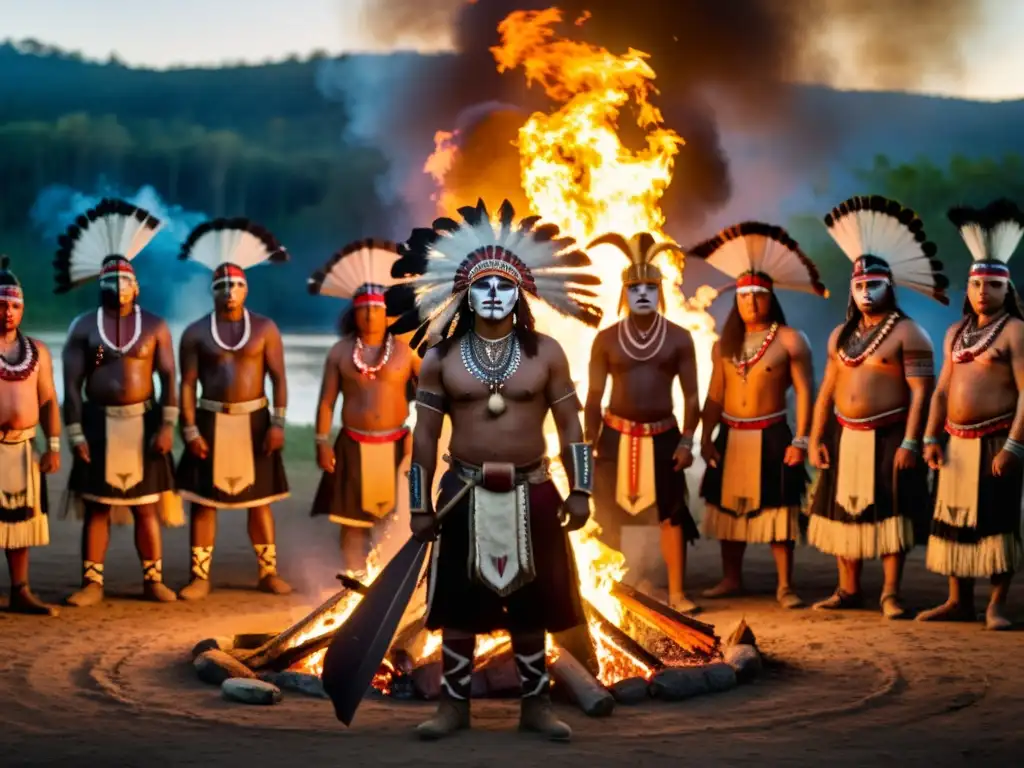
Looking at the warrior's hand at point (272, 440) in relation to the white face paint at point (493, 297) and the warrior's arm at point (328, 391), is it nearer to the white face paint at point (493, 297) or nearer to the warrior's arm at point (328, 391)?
the warrior's arm at point (328, 391)

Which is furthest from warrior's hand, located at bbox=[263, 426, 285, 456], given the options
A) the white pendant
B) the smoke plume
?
the smoke plume

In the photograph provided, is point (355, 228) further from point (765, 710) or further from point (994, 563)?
point (765, 710)

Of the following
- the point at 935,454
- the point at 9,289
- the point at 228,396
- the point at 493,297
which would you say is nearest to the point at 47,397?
the point at 9,289

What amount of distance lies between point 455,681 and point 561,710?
1.97 ft

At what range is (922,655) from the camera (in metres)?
7.18

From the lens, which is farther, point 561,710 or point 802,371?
point 802,371

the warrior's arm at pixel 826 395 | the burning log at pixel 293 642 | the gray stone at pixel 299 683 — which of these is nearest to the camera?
the gray stone at pixel 299 683

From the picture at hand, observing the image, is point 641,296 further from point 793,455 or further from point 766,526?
point 766,526

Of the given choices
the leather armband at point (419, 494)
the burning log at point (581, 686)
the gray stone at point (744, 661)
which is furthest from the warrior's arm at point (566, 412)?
the gray stone at point (744, 661)

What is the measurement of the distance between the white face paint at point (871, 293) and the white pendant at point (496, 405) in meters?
3.09

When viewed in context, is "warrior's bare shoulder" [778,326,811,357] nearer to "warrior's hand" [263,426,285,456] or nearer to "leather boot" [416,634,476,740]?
"warrior's hand" [263,426,285,456]

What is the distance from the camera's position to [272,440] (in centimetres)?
893

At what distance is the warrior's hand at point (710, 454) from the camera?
8.70 m

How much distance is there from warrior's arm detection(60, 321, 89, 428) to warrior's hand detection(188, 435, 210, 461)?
616 mm
